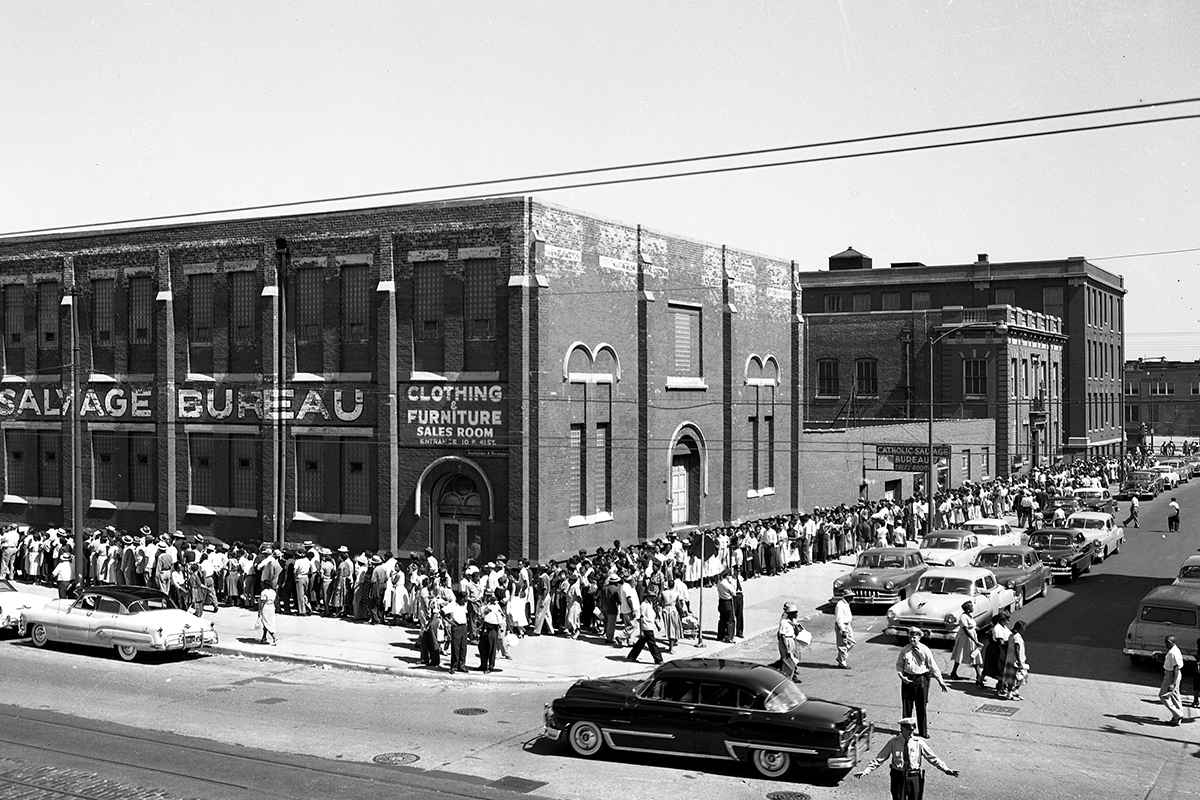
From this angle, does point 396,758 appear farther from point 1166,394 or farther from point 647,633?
point 1166,394

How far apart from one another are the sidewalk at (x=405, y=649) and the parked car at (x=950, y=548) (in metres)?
5.91

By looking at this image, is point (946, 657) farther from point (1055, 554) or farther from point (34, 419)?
point (34, 419)

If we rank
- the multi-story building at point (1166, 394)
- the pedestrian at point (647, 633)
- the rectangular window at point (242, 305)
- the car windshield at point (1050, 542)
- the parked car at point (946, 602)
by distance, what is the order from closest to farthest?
the pedestrian at point (647, 633)
the parked car at point (946, 602)
the car windshield at point (1050, 542)
the rectangular window at point (242, 305)
the multi-story building at point (1166, 394)

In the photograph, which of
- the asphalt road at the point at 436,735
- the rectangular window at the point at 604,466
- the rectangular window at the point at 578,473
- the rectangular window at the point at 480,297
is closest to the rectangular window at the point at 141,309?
the rectangular window at the point at 480,297

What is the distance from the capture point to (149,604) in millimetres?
23312

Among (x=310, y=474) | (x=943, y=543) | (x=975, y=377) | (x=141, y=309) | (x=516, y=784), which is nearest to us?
(x=516, y=784)

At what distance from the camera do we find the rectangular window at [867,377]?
76438 millimetres

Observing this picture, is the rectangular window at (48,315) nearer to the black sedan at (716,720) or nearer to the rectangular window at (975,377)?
the black sedan at (716,720)

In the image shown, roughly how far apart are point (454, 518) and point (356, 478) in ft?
11.8

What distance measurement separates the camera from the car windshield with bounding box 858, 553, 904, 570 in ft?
103

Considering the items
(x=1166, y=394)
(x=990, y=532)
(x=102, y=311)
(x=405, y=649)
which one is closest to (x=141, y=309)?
(x=102, y=311)

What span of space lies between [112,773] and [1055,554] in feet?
93.7

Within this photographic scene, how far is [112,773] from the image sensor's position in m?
14.6

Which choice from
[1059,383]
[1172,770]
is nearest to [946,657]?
[1172,770]
